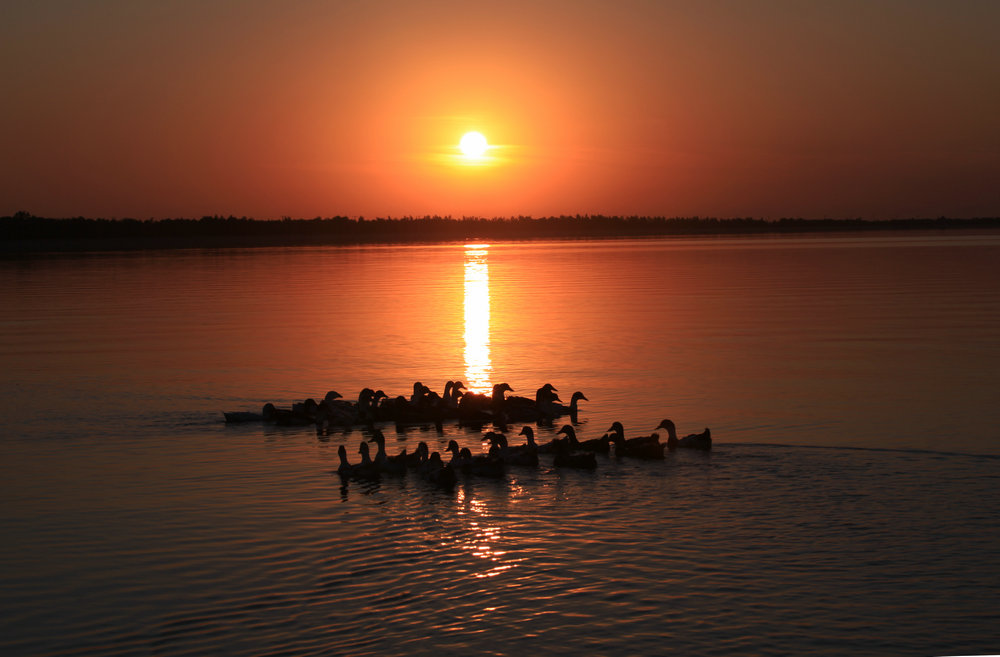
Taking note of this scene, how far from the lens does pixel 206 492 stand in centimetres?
1362

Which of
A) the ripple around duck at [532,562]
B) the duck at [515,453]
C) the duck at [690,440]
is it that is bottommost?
the ripple around duck at [532,562]

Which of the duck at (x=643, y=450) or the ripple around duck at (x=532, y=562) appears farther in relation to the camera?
the duck at (x=643, y=450)

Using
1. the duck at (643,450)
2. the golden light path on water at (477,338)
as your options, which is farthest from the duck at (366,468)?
the golden light path on water at (477,338)

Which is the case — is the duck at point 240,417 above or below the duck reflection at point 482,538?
above

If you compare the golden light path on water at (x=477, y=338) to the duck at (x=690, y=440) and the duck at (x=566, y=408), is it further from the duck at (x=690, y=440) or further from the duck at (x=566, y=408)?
the duck at (x=690, y=440)

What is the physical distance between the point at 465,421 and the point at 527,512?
6323 mm

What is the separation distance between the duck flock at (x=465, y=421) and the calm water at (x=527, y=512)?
41cm

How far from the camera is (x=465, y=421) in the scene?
18.6 metres

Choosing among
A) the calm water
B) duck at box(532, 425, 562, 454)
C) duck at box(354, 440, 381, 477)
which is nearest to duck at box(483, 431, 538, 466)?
duck at box(532, 425, 562, 454)

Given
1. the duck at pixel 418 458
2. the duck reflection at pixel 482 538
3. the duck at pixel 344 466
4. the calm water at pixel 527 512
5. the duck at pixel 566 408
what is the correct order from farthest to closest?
the duck at pixel 566 408 → the duck at pixel 418 458 → the duck at pixel 344 466 → the duck reflection at pixel 482 538 → the calm water at pixel 527 512

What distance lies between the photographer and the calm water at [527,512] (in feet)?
29.1

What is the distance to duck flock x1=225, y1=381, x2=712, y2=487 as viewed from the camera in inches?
585

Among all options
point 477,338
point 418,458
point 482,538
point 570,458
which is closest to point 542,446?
point 570,458

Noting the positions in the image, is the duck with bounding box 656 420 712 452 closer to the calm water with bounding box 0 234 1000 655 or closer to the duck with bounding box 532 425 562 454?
the calm water with bounding box 0 234 1000 655
